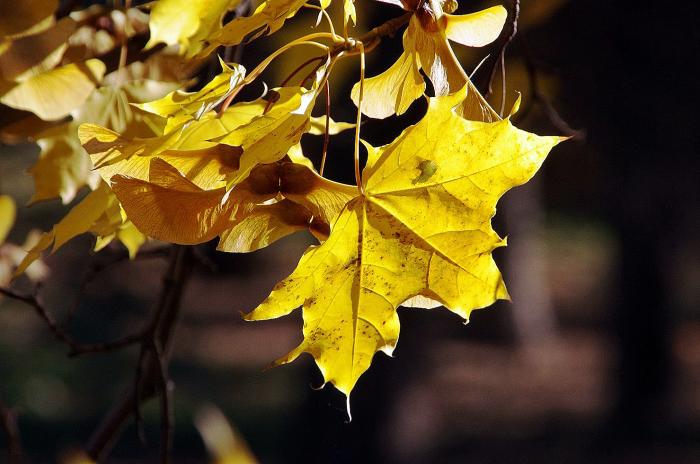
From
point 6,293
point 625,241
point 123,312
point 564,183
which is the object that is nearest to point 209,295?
point 123,312

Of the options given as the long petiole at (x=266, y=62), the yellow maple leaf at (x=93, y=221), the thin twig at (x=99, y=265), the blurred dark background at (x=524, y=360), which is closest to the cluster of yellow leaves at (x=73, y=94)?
the yellow maple leaf at (x=93, y=221)

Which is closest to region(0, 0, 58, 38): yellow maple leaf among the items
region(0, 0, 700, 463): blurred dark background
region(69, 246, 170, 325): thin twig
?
region(69, 246, 170, 325): thin twig

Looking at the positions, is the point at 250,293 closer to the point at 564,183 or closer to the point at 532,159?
the point at 564,183

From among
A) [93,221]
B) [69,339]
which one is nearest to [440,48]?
[93,221]

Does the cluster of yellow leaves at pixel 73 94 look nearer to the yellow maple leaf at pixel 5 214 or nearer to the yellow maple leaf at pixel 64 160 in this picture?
the yellow maple leaf at pixel 64 160

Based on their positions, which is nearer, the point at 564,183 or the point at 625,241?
the point at 625,241

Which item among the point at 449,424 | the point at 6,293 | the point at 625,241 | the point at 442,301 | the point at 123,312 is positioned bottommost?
the point at 123,312

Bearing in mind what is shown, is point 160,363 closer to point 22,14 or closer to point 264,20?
point 22,14
